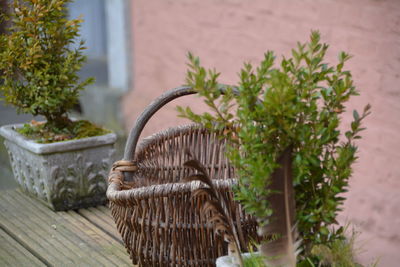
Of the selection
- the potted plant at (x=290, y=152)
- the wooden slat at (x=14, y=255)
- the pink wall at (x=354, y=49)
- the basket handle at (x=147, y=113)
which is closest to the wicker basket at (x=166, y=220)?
the basket handle at (x=147, y=113)

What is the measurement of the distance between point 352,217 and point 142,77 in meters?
2.01

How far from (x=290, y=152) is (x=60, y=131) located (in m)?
1.56

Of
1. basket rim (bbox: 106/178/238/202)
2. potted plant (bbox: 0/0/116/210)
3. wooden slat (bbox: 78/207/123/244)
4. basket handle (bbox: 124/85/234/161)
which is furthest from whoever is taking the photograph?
potted plant (bbox: 0/0/116/210)

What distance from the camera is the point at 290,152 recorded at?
153 cm

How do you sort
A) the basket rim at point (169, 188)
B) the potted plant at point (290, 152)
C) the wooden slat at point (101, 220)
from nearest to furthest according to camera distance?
1. the potted plant at point (290, 152)
2. the basket rim at point (169, 188)
3. the wooden slat at point (101, 220)

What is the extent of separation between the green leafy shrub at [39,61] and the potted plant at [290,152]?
1305 mm

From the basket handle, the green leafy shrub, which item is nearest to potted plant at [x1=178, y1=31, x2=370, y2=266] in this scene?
the basket handle

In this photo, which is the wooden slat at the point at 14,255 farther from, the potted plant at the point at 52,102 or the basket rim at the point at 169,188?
the basket rim at the point at 169,188

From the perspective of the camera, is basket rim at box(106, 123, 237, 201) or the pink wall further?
the pink wall

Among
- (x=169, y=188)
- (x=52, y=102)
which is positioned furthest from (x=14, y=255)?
(x=169, y=188)

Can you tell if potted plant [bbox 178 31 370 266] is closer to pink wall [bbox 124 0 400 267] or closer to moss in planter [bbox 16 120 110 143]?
pink wall [bbox 124 0 400 267]

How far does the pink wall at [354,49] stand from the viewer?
2797mm

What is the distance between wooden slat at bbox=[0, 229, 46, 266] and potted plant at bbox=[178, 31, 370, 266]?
98cm

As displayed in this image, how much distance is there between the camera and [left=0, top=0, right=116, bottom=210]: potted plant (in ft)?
9.03
